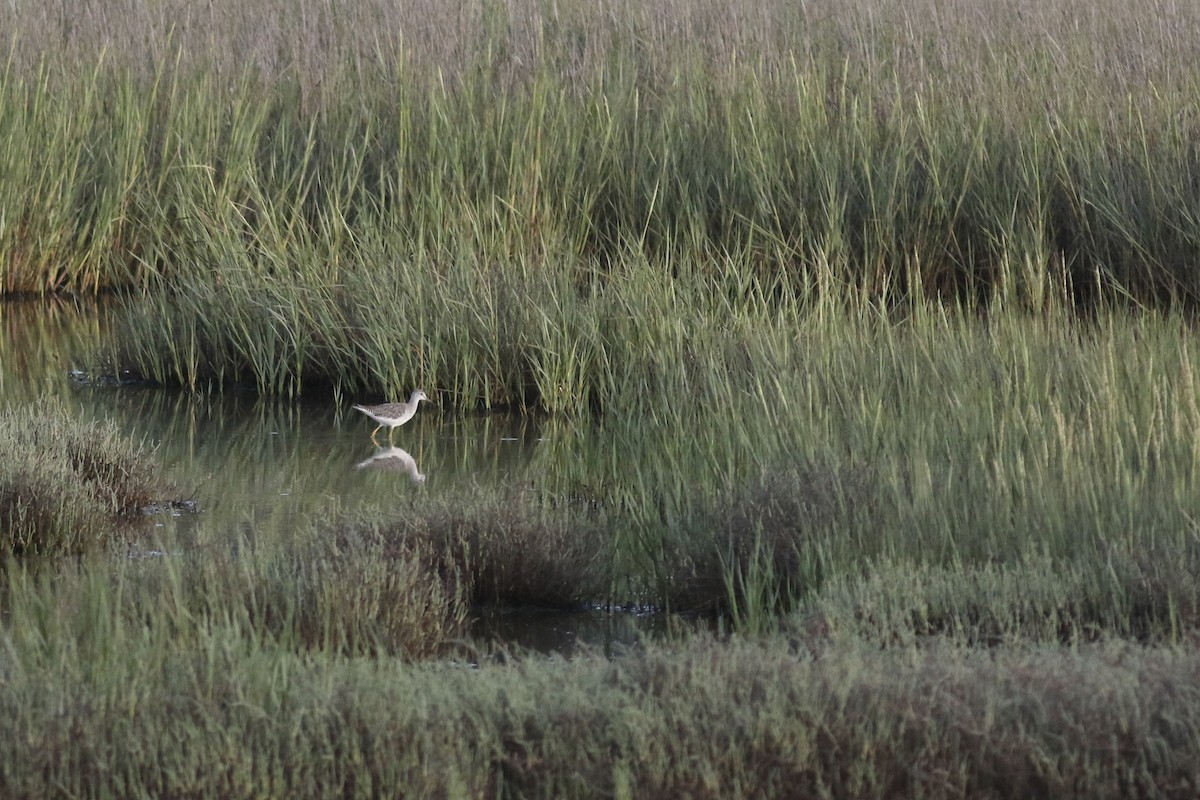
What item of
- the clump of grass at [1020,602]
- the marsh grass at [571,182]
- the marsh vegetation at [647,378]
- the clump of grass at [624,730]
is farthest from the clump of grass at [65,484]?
the clump of grass at [1020,602]

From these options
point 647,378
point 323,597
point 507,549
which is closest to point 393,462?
point 647,378

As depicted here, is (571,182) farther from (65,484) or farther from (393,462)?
(65,484)

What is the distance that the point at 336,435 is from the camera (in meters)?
7.18

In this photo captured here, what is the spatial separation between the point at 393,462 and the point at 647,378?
1094 mm

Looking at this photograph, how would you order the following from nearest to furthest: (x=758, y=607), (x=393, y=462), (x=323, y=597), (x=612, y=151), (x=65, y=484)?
(x=323, y=597), (x=758, y=607), (x=65, y=484), (x=393, y=462), (x=612, y=151)

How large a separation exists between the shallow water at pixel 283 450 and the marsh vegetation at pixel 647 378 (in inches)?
5.1

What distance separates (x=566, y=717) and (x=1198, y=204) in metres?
5.38

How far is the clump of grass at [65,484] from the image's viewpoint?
5.19 metres

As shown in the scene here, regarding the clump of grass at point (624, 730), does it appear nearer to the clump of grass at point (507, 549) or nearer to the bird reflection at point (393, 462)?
the clump of grass at point (507, 549)

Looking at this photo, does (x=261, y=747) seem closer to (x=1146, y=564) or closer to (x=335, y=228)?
(x=1146, y=564)

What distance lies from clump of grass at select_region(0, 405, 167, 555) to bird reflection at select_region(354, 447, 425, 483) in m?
0.86

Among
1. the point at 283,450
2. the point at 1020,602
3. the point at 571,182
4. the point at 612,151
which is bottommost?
the point at 283,450

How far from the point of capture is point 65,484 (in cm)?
527

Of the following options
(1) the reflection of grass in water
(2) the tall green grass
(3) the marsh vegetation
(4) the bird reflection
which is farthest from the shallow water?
(2) the tall green grass
